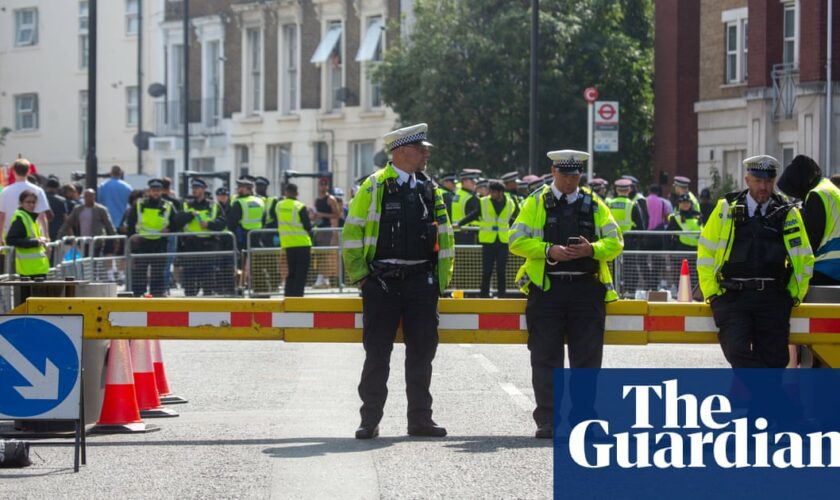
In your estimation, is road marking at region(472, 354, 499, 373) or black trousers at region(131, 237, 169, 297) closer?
road marking at region(472, 354, 499, 373)

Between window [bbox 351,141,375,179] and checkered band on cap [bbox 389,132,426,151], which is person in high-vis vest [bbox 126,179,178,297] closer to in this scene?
checkered band on cap [bbox 389,132,426,151]

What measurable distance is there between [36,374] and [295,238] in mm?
14986

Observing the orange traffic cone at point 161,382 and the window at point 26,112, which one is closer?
the orange traffic cone at point 161,382

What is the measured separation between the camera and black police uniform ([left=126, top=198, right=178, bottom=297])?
27.1 metres

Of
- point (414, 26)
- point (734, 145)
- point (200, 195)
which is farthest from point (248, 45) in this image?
point (200, 195)

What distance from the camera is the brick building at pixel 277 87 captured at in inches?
2019

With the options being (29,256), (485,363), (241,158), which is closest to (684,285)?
(485,363)

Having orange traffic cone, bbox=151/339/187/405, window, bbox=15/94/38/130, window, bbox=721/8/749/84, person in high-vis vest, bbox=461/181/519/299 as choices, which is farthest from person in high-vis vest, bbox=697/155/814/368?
window, bbox=15/94/38/130

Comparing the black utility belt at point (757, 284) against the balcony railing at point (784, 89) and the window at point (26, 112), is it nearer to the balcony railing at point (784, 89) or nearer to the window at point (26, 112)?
the balcony railing at point (784, 89)

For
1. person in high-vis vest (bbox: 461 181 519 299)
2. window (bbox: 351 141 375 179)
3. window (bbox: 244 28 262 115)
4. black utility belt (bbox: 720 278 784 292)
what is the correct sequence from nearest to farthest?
black utility belt (bbox: 720 278 784 292) < person in high-vis vest (bbox: 461 181 519 299) < window (bbox: 351 141 375 179) < window (bbox: 244 28 262 115)

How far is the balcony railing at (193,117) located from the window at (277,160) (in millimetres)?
2537

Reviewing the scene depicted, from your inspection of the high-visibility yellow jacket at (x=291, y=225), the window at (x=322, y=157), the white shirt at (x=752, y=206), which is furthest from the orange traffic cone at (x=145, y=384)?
the window at (x=322, y=157)

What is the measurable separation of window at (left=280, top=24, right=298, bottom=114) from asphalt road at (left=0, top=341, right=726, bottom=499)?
38.3 metres

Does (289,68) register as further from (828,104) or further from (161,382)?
(161,382)
